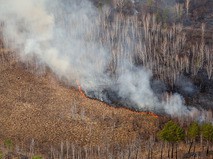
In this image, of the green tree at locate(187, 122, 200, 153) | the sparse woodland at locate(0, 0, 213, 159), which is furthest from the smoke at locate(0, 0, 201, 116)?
the green tree at locate(187, 122, 200, 153)

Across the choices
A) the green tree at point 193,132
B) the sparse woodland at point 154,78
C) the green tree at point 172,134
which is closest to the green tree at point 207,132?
the sparse woodland at point 154,78

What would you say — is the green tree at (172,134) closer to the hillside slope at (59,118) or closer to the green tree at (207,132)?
the green tree at (207,132)

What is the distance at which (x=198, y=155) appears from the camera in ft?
288

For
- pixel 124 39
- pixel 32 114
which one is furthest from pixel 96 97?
pixel 124 39

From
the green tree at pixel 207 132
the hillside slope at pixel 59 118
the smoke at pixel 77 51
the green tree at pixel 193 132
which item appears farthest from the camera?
the smoke at pixel 77 51

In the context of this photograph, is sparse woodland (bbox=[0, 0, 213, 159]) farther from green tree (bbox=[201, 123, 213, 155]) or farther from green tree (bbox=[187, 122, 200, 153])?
green tree (bbox=[187, 122, 200, 153])

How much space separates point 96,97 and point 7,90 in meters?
18.9

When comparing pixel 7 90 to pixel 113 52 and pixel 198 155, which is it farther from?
pixel 198 155

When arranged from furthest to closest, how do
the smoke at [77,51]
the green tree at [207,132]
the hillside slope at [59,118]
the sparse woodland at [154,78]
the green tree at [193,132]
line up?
1. the smoke at [77,51]
2. the hillside slope at [59,118]
3. the sparse woodland at [154,78]
4. the green tree at [193,132]
5. the green tree at [207,132]

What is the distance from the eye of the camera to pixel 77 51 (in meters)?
120

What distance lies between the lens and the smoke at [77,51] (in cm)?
10344

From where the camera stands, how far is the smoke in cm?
10344

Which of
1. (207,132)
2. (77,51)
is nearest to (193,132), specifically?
(207,132)

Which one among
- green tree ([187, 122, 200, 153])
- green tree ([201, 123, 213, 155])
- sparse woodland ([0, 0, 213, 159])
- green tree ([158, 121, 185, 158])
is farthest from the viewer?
sparse woodland ([0, 0, 213, 159])
